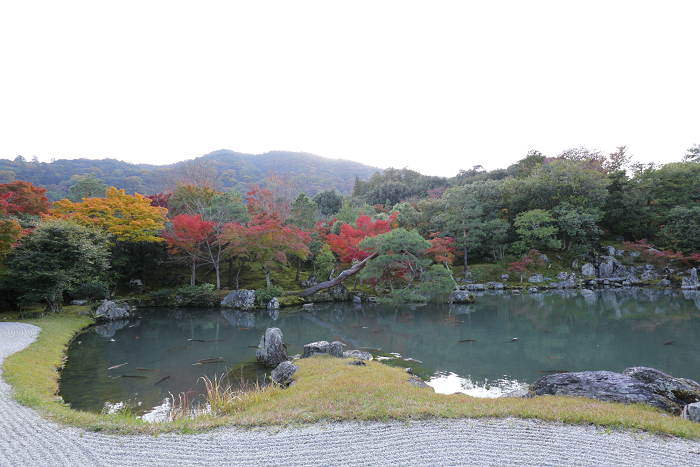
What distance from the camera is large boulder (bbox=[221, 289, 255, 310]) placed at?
18.6 metres

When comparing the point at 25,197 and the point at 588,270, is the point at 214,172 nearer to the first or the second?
the point at 25,197

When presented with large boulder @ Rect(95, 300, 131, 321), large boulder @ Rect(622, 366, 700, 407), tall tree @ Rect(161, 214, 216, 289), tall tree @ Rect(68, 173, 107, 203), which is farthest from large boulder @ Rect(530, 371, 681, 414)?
tall tree @ Rect(68, 173, 107, 203)

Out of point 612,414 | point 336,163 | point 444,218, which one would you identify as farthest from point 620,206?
point 336,163

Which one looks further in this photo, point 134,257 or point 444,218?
point 444,218

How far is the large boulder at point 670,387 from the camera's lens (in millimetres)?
5246

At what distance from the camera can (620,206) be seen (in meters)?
29.6

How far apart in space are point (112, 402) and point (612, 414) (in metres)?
8.80

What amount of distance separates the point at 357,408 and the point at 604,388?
444cm

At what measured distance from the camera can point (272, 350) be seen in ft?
29.8

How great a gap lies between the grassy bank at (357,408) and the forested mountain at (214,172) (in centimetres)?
3737

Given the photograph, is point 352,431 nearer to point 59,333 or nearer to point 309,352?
point 309,352

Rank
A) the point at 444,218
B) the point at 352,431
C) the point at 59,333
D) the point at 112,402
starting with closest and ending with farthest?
the point at 352,431, the point at 112,402, the point at 59,333, the point at 444,218

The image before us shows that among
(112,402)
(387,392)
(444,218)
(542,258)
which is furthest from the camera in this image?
(444,218)

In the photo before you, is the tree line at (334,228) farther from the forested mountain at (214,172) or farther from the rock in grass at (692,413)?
the forested mountain at (214,172)
